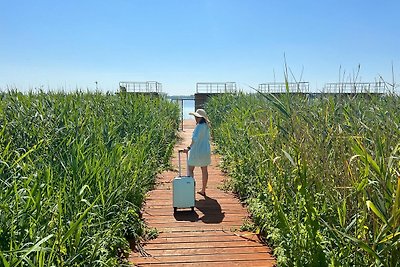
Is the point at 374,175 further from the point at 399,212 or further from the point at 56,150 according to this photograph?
the point at 56,150

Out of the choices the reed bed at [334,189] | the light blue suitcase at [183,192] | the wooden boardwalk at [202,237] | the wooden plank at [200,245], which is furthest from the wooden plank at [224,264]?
the light blue suitcase at [183,192]

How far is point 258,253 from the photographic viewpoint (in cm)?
410

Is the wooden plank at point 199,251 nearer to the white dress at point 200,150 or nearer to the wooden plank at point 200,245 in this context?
the wooden plank at point 200,245

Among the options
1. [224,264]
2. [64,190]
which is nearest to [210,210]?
[224,264]

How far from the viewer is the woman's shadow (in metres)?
5.21

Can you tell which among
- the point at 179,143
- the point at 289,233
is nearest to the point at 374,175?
the point at 289,233

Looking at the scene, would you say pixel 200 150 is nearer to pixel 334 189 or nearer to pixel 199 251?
pixel 199 251

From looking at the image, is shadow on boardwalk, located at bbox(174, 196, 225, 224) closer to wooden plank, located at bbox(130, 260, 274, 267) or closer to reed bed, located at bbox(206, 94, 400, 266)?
reed bed, located at bbox(206, 94, 400, 266)

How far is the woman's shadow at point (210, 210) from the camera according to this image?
205 inches

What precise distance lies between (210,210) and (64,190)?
3.10 meters

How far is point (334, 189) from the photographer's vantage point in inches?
117

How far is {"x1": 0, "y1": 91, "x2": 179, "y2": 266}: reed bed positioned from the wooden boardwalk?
28cm

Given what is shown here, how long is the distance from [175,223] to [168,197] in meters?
1.24

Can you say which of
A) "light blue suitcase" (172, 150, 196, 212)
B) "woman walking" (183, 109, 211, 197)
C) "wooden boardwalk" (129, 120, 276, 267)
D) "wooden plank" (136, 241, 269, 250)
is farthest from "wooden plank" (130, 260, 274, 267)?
"woman walking" (183, 109, 211, 197)
